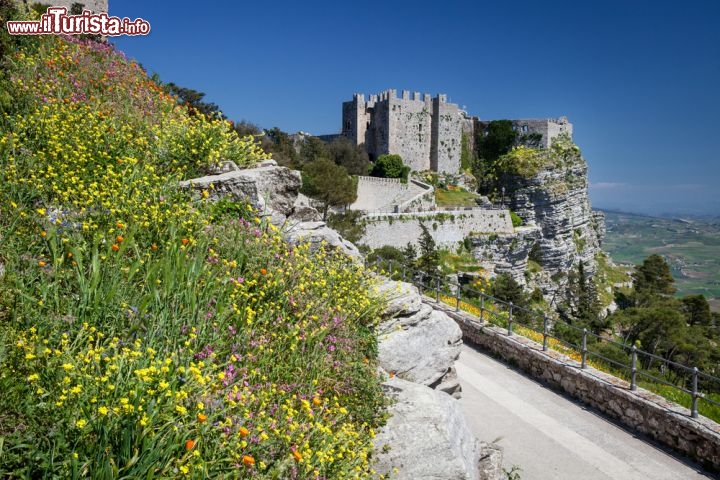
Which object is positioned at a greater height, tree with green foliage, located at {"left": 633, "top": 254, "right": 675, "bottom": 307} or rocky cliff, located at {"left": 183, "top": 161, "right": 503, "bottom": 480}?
rocky cliff, located at {"left": 183, "top": 161, "right": 503, "bottom": 480}

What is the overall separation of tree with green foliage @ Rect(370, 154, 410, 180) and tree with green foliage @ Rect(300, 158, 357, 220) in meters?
24.6

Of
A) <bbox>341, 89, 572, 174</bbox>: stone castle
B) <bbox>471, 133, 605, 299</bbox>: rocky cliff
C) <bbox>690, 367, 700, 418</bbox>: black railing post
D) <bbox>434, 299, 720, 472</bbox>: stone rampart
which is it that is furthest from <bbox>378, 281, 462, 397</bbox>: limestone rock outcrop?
<bbox>341, 89, 572, 174</bbox>: stone castle

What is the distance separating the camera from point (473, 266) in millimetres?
41031

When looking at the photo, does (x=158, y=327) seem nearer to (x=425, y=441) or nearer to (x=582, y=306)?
(x=425, y=441)

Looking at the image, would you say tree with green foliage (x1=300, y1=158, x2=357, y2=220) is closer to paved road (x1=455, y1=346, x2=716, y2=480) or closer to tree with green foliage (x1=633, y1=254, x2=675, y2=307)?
paved road (x1=455, y1=346, x2=716, y2=480)

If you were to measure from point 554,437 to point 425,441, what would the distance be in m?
3.54

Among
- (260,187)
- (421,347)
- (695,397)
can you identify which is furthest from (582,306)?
(260,187)

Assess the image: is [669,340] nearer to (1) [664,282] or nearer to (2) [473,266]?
(2) [473,266]

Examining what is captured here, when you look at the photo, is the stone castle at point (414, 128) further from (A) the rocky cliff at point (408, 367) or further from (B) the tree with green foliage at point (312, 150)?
(A) the rocky cliff at point (408, 367)

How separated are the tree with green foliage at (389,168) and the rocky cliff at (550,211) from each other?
11.7 m

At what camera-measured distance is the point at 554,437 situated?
7.81 metres

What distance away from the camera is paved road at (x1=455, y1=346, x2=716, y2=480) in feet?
22.7

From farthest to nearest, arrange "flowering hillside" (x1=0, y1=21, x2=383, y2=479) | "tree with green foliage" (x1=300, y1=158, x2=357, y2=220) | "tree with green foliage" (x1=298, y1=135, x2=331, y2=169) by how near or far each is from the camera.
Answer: "tree with green foliage" (x1=298, y1=135, x2=331, y2=169)
"tree with green foliage" (x1=300, y1=158, x2=357, y2=220)
"flowering hillside" (x1=0, y1=21, x2=383, y2=479)

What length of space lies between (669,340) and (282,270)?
2706cm
